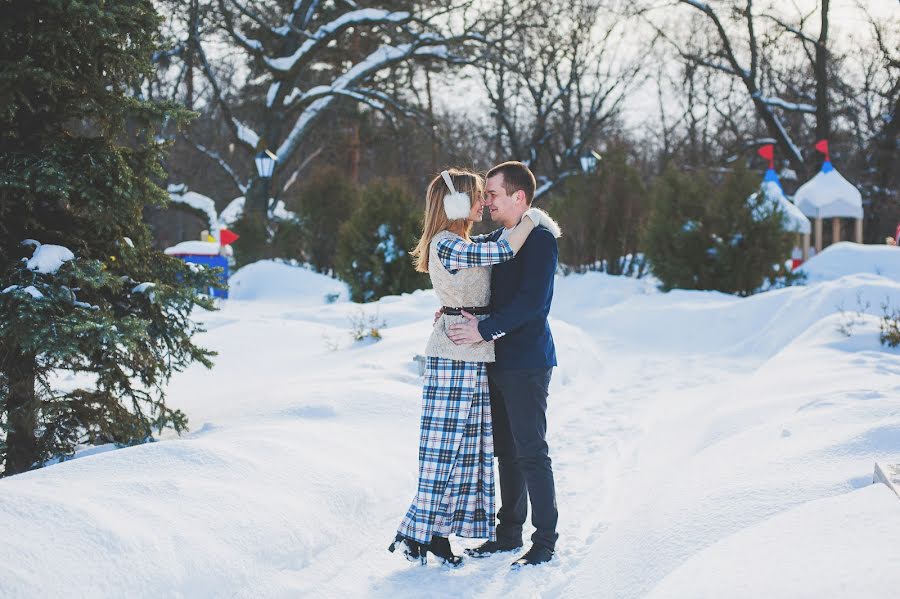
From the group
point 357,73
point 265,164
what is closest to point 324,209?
point 265,164

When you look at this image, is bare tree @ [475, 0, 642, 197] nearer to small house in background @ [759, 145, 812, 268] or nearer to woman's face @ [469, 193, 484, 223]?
small house in background @ [759, 145, 812, 268]

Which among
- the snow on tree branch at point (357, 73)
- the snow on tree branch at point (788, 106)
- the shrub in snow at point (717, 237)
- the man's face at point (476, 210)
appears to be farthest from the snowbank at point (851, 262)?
the man's face at point (476, 210)

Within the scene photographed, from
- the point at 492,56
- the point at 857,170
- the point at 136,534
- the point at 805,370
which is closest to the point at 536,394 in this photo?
the point at 136,534

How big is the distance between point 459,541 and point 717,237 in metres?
11.1

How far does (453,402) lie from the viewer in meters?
3.56

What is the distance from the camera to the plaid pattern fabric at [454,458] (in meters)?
3.53

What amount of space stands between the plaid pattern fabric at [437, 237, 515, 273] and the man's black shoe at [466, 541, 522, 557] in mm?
1370

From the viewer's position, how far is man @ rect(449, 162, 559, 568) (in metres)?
3.46

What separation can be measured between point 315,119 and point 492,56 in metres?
5.34

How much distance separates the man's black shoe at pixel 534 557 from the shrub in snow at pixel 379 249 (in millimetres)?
10360

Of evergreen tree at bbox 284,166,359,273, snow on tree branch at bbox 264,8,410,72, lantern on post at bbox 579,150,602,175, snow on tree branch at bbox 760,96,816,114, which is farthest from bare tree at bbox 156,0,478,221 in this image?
snow on tree branch at bbox 760,96,816,114

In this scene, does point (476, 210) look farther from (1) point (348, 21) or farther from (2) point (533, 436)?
(1) point (348, 21)

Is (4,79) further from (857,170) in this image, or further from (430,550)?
(857,170)

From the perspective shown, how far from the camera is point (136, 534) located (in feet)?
9.72
